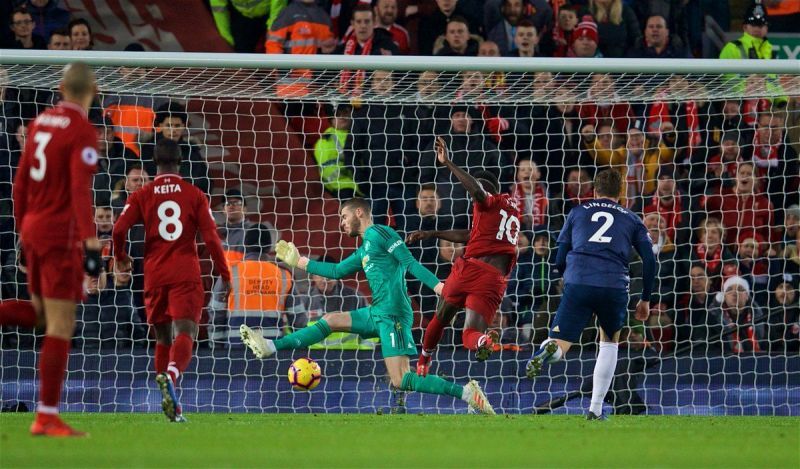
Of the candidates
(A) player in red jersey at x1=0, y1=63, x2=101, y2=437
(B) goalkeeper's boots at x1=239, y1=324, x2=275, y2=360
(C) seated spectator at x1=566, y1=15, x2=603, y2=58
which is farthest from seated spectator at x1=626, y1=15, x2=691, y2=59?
(A) player in red jersey at x1=0, y1=63, x2=101, y2=437

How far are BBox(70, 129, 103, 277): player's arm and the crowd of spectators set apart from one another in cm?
482

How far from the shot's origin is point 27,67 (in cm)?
1061

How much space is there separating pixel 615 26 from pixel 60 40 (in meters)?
5.90

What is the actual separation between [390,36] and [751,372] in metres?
4.97

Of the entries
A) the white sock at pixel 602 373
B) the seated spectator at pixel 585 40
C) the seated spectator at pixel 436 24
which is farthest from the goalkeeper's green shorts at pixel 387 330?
the seated spectator at pixel 585 40

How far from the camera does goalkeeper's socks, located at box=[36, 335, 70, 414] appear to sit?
6387 mm

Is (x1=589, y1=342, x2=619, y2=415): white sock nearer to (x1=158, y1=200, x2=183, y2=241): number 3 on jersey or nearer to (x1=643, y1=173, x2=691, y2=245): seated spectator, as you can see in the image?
(x1=643, y1=173, x2=691, y2=245): seated spectator

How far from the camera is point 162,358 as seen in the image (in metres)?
8.80

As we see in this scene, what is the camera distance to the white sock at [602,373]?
9.34 m

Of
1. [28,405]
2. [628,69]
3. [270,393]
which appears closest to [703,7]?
[628,69]

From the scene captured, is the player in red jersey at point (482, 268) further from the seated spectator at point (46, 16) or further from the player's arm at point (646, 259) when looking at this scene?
the seated spectator at point (46, 16)

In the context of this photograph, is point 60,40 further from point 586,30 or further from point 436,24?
point 586,30

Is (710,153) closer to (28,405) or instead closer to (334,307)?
(334,307)

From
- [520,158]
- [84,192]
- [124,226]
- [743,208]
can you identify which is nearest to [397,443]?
[84,192]
